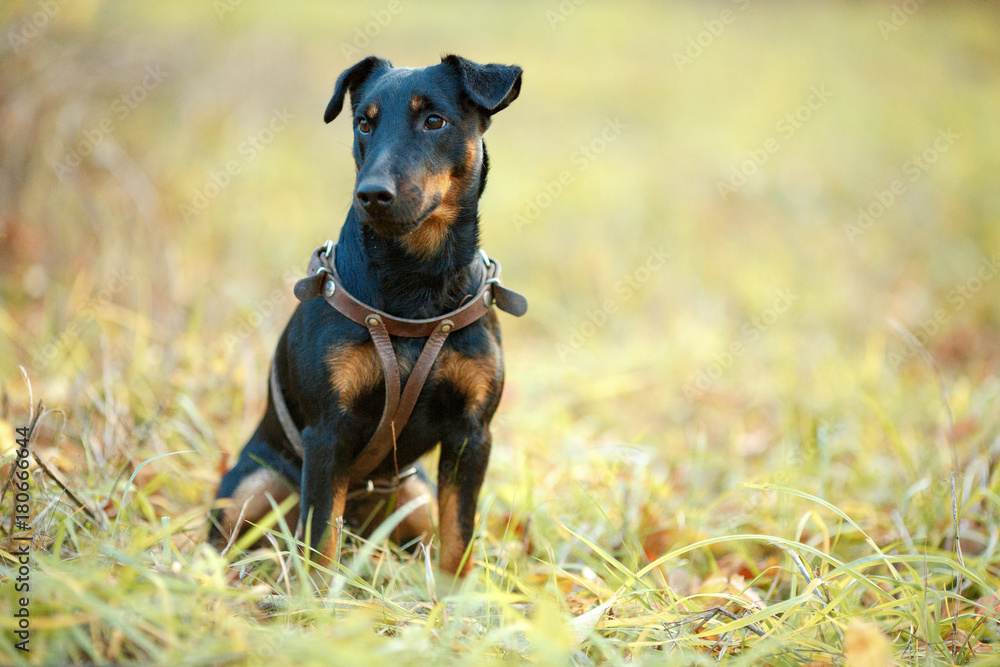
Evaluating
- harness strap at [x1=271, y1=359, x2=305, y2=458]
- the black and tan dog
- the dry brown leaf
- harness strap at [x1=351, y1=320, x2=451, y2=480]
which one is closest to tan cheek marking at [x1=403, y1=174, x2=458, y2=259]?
the black and tan dog

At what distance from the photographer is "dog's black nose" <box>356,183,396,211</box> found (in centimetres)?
195

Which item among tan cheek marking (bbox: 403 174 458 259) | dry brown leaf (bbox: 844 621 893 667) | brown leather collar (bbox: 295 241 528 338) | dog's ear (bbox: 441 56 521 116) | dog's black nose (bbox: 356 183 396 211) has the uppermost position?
dog's ear (bbox: 441 56 521 116)

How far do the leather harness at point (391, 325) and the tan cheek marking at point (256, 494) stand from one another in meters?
0.33

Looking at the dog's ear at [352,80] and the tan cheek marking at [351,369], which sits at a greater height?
the dog's ear at [352,80]

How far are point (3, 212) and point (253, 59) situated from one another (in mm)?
4296

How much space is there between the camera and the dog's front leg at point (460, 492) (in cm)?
232

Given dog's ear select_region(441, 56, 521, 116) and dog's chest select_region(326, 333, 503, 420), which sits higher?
dog's ear select_region(441, 56, 521, 116)

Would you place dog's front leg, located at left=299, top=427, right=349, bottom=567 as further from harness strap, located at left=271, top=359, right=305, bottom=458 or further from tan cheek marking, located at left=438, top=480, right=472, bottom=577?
tan cheek marking, located at left=438, top=480, right=472, bottom=577

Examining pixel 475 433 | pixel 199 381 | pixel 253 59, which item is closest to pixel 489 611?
pixel 475 433

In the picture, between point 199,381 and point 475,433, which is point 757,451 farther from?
point 199,381

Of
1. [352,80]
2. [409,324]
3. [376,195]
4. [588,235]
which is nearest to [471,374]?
[409,324]

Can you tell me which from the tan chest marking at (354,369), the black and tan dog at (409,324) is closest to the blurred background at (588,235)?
the black and tan dog at (409,324)

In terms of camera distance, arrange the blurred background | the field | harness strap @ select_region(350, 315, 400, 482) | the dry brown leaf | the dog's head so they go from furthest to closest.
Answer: the blurred background
harness strap @ select_region(350, 315, 400, 482)
the dog's head
the field
the dry brown leaf

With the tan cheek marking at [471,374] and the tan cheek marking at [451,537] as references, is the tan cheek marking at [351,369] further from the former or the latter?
the tan cheek marking at [451,537]
